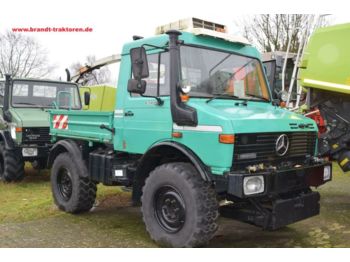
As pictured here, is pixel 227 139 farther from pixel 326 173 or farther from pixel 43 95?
pixel 43 95

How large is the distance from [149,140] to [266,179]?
1468 millimetres

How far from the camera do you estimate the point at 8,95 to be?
27.8 ft

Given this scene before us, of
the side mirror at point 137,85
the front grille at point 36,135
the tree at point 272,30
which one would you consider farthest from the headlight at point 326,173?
the tree at point 272,30

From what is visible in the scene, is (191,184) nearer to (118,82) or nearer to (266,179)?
(266,179)

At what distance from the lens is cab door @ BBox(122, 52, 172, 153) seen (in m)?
4.44

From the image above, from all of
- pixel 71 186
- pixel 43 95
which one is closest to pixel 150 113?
pixel 71 186

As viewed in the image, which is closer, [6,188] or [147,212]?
[147,212]

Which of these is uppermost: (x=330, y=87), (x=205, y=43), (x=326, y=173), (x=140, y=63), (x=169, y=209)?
(x=205, y=43)

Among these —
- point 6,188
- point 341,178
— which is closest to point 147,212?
point 6,188

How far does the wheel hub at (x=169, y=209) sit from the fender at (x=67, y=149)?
5.53 ft

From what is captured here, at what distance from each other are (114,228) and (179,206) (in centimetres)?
153

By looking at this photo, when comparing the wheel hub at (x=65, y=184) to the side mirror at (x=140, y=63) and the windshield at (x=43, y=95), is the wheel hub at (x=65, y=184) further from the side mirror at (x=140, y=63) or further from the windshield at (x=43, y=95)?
the windshield at (x=43, y=95)

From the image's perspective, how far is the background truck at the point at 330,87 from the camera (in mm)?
5898

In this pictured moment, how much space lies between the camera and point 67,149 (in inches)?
235
